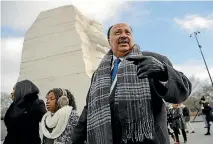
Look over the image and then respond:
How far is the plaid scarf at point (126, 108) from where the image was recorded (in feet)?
4.88

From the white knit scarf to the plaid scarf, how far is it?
1127mm

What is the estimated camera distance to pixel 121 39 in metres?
1.78

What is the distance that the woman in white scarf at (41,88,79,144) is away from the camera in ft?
9.05

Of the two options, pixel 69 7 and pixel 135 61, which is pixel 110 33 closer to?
pixel 135 61

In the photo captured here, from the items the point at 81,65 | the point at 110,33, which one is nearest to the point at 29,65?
the point at 81,65

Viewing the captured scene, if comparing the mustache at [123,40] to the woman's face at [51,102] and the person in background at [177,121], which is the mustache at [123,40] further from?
the person in background at [177,121]

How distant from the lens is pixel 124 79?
1.56m

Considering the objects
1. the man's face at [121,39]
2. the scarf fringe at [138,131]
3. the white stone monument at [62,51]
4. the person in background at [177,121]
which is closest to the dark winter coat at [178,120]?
the person in background at [177,121]

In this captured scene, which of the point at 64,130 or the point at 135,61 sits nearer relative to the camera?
the point at 135,61

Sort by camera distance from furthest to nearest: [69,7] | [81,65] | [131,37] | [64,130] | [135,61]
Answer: [69,7] < [81,65] < [64,130] < [131,37] < [135,61]

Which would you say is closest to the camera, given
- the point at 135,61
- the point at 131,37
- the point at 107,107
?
the point at 135,61

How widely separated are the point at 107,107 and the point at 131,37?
1.55 ft

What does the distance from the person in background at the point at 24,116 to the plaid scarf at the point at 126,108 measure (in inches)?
54.9

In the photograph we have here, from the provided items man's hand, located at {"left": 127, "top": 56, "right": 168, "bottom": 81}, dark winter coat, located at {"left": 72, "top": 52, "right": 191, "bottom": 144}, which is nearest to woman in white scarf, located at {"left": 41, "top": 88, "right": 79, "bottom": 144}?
dark winter coat, located at {"left": 72, "top": 52, "right": 191, "bottom": 144}
